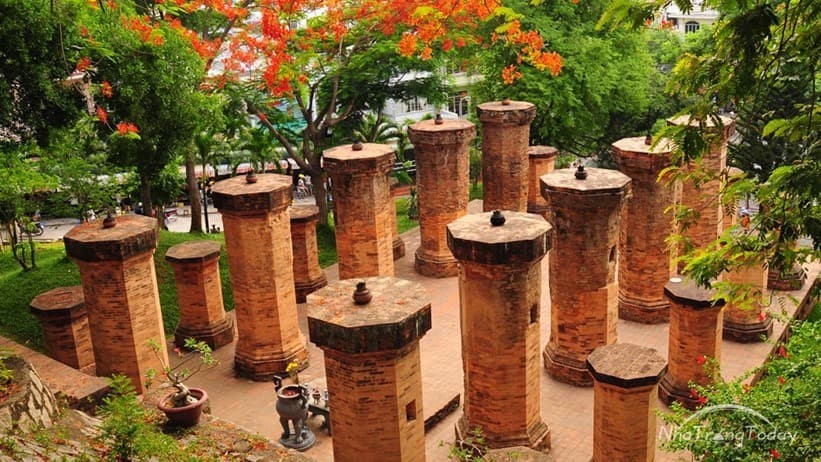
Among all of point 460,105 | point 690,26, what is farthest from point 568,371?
point 690,26

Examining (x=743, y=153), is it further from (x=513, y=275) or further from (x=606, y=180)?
(x=513, y=275)

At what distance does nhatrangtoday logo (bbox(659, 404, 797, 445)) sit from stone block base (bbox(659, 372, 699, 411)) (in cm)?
617

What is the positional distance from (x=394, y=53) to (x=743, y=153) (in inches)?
497

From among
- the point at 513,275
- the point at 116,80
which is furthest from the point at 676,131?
the point at 116,80

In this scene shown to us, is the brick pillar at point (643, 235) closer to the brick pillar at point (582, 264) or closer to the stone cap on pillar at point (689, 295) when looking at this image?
the brick pillar at point (582, 264)

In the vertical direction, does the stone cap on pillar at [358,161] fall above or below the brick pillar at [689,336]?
above

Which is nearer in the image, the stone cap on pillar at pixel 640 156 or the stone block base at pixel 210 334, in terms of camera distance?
the stone cap on pillar at pixel 640 156

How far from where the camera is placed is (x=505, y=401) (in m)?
12.1

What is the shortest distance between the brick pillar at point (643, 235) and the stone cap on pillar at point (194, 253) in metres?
9.01

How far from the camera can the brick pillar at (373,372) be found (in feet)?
32.9

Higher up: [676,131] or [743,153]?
[676,131]

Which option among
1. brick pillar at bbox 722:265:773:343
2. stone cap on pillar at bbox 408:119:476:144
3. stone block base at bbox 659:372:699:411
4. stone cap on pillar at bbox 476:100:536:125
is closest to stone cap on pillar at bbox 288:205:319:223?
stone cap on pillar at bbox 408:119:476:144

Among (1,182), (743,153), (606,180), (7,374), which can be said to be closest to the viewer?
(7,374)

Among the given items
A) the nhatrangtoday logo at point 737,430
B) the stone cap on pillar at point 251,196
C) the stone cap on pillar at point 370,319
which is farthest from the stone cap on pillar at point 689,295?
the stone cap on pillar at point 251,196
